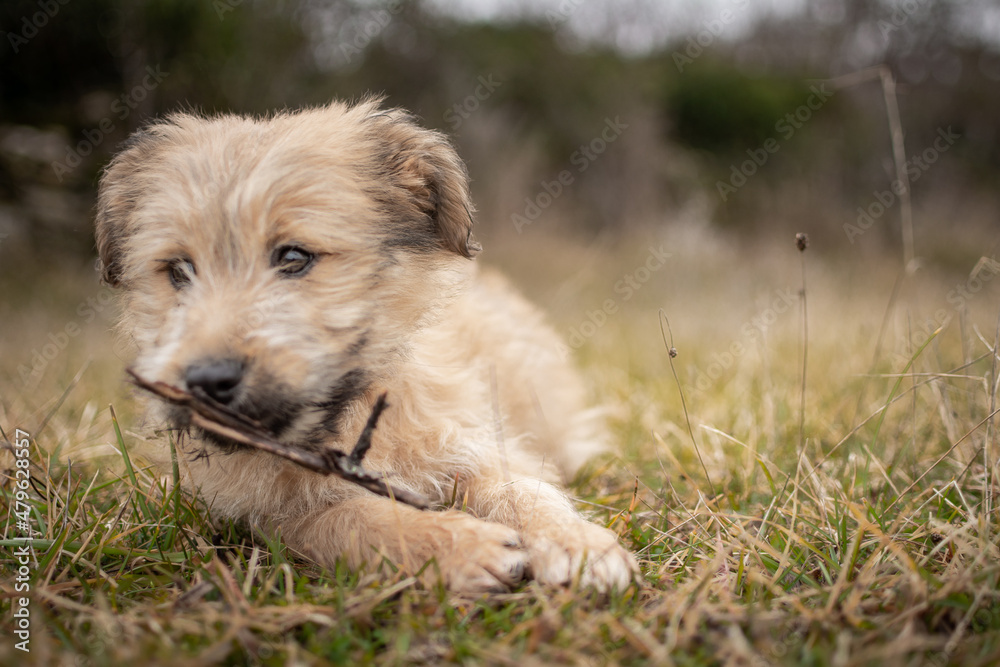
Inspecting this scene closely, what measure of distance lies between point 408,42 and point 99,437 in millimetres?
12027

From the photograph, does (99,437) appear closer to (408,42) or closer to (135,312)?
(135,312)

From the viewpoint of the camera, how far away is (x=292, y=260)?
229cm

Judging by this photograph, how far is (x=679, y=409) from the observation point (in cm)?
430

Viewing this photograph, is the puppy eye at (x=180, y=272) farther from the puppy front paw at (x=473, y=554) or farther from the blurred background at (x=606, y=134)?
the blurred background at (x=606, y=134)
